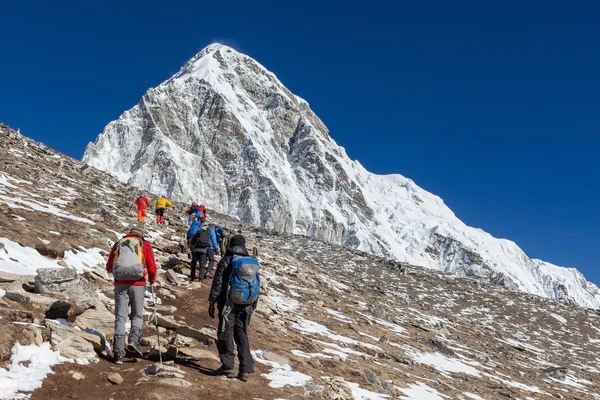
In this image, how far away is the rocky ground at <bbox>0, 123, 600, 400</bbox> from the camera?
815 centimetres

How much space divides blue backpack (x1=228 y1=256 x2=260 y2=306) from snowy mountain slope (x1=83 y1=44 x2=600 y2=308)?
11020 centimetres

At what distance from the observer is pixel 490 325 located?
32.9m

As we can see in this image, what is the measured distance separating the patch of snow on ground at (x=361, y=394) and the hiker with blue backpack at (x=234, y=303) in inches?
99.3

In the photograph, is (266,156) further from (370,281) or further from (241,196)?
(370,281)

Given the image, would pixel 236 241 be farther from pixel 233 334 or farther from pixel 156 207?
pixel 156 207

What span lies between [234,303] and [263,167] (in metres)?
125

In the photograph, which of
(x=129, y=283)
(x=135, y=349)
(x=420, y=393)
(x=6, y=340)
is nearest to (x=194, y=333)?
(x=135, y=349)

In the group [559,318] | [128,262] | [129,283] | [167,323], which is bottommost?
[167,323]

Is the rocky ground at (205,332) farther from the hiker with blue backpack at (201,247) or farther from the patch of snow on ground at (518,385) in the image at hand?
the hiker with blue backpack at (201,247)

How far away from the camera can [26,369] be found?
24.0 feet

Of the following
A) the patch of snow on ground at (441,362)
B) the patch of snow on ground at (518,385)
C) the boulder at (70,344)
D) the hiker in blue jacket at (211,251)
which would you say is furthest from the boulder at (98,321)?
the patch of snow on ground at (518,385)

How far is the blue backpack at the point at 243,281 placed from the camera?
9021 millimetres

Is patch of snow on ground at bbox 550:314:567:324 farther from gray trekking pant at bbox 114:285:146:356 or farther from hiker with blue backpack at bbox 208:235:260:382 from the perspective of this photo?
gray trekking pant at bbox 114:285:146:356

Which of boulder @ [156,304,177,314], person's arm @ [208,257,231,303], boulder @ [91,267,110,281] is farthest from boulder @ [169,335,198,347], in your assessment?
boulder @ [91,267,110,281]
